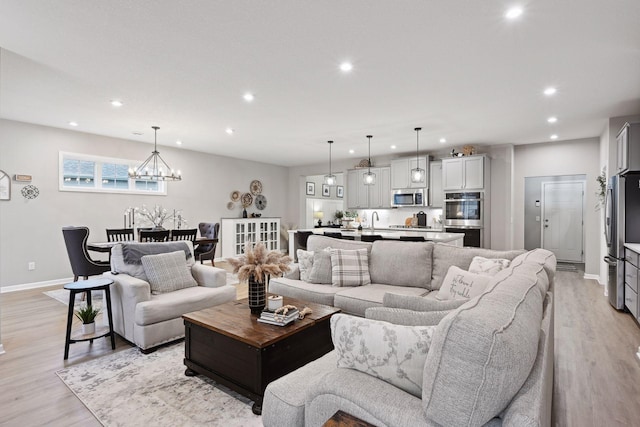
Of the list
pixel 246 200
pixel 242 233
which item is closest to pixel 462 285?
pixel 242 233

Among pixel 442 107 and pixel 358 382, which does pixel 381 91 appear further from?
pixel 358 382

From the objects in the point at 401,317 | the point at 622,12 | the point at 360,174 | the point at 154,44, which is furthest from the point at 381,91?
the point at 360,174

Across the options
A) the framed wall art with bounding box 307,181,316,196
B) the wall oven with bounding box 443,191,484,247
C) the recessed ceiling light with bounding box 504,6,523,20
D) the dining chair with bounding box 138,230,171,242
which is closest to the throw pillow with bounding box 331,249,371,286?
the recessed ceiling light with bounding box 504,6,523,20

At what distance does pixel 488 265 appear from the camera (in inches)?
110

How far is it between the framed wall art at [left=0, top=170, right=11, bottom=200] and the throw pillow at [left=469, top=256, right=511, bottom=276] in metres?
6.60

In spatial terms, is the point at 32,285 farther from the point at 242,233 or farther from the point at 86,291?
the point at 242,233

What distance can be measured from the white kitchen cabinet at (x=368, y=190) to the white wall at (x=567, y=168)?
8.87ft

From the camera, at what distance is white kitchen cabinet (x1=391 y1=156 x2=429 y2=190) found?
24.4ft

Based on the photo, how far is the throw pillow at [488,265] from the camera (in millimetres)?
2702

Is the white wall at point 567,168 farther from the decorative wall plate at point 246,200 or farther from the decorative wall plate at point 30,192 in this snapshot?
the decorative wall plate at point 30,192

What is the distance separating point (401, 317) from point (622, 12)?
8.97 feet

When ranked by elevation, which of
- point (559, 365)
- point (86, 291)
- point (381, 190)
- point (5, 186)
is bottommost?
point (559, 365)

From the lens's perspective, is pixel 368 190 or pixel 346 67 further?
pixel 368 190

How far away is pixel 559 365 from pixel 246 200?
7.40 metres
